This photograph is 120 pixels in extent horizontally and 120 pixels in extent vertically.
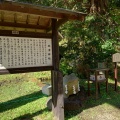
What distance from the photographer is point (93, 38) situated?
9414mm

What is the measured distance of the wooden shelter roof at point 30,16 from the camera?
11.9ft

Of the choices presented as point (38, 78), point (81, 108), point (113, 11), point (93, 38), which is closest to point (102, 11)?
point (113, 11)

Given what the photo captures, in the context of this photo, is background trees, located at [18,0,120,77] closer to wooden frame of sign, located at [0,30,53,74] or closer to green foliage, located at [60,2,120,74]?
green foliage, located at [60,2,120,74]

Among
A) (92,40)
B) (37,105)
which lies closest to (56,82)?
(37,105)

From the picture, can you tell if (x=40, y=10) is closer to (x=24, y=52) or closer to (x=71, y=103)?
(x=24, y=52)

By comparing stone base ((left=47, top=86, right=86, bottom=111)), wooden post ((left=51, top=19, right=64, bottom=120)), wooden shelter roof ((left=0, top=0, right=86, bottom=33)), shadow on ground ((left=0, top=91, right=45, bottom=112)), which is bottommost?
shadow on ground ((left=0, top=91, right=45, bottom=112))

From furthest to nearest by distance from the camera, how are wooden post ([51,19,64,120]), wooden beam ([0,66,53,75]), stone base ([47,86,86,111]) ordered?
stone base ([47,86,86,111]) < wooden post ([51,19,64,120]) < wooden beam ([0,66,53,75])

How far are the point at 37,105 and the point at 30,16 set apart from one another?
3000 millimetres

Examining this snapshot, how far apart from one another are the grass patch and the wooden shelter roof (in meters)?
2.50

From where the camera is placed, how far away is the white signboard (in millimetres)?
4297

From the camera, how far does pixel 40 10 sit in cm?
402

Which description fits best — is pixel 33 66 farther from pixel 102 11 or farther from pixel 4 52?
pixel 102 11

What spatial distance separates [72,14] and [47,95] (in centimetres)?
377

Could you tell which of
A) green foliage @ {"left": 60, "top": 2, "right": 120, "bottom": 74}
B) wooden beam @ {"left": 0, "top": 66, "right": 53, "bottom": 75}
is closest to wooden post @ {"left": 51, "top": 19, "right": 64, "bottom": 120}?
wooden beam @ {"left": 0, "top": 66, "right": 53, "bottom": 75}
